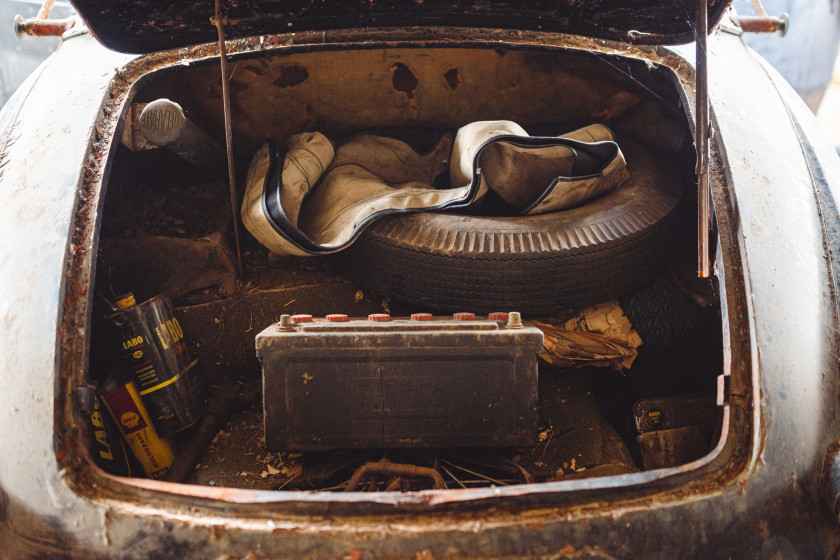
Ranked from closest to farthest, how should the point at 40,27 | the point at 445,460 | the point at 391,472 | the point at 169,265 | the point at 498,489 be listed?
the point at 498,489 < the point at 391,472 < the point at 445,460 < the point at 169,265 < the point at 40,27

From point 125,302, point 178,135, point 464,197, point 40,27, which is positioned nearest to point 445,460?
point 464,197

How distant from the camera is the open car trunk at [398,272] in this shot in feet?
4.30

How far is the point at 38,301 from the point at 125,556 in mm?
483

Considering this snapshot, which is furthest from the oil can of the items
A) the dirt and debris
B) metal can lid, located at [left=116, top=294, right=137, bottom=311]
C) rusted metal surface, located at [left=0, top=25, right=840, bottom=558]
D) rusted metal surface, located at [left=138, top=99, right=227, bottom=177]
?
rusted metal surface, located at [left=138, top=99, right=227, bottom=177]

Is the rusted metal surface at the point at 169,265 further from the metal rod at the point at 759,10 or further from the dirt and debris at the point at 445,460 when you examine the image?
the metal rod at the point at 759,10

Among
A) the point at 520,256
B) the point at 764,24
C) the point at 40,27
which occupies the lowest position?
the point at 520,256

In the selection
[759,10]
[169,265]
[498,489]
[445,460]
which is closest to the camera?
[498,489]

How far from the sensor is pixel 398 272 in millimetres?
1447

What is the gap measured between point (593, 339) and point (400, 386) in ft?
1.77

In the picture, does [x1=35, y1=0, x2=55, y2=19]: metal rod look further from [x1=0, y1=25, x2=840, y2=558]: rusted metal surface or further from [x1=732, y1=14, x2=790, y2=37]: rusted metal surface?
[x1=732, y1=14, x2=790, y2=37]: rusted metal surface

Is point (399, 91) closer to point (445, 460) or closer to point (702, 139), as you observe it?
point (702, 139)

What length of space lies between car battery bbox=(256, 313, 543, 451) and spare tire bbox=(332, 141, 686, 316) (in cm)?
20

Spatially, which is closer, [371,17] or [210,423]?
→ [210,423]

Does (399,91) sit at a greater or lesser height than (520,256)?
greater
